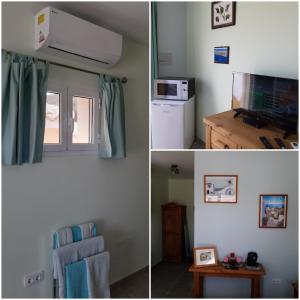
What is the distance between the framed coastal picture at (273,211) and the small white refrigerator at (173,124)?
0.38 m

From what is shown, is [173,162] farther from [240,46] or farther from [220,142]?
[240,46]

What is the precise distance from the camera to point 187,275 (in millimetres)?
1324

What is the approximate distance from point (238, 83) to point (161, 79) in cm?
31

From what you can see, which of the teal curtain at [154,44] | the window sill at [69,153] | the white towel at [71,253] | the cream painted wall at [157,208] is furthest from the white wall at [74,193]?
the teal curtain at [154,44]

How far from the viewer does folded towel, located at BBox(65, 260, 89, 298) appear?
1667 millimetres

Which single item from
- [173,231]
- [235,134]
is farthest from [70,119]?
[235,134]

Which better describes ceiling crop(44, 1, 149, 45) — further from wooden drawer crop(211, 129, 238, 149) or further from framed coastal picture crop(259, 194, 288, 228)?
framed coastal picture crop(259, 194, 288, 228)

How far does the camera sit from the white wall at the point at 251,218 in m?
1.21

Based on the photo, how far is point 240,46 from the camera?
1.17 metres

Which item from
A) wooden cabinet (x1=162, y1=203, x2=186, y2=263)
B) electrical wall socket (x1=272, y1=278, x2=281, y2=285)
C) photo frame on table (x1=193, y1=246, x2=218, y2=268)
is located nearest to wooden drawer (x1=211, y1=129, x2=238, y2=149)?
wooden cabinet (x1=162, y1=203, x2=186, y2=263)

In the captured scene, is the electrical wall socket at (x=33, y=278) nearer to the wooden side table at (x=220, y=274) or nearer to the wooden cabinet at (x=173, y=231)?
the wooden cabinet at (x=173, y=231)

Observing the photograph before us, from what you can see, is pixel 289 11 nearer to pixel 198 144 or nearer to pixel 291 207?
pixel 198 144

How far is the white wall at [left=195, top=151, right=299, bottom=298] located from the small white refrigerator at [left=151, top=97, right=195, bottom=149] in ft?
0.35

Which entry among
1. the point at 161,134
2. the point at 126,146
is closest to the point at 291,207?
the point at 161,134
